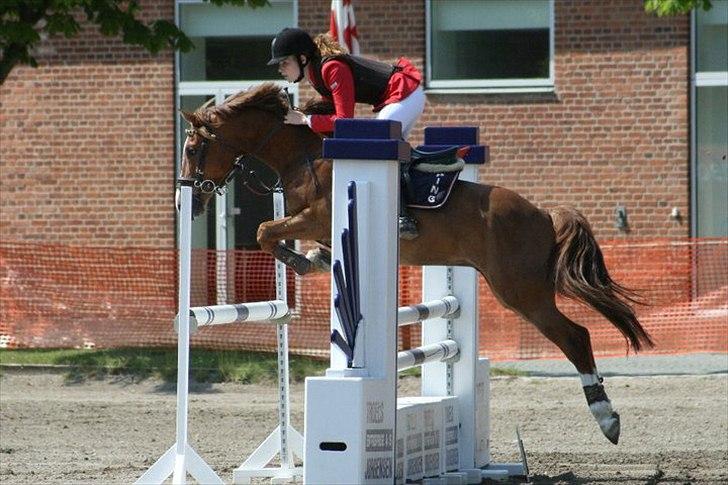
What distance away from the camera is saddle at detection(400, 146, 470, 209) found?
25.6ft

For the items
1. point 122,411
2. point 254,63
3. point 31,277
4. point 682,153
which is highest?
point 254,63

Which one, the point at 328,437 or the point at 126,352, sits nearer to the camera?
the point at 328,437

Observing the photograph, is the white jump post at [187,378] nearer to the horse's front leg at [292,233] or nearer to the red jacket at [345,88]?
the horse's front leg at [292,233]

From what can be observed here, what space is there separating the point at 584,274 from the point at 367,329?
6.01ft

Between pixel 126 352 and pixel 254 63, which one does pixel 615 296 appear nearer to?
pixel 126 352

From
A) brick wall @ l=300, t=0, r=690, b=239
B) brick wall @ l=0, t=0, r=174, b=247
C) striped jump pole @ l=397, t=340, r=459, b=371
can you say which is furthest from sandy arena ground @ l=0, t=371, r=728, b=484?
brick wall @ l=0, t=0, r=174, b=247

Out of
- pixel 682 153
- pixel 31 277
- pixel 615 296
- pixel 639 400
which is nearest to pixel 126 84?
pixel 31 277

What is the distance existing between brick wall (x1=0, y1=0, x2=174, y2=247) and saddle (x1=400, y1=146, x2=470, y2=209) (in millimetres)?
10486

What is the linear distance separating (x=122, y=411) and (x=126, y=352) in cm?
302

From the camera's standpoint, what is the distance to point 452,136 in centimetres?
860

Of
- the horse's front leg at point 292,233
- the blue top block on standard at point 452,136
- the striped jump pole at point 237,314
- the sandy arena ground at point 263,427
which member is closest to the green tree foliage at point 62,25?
the sandy arena ground at point 263,427

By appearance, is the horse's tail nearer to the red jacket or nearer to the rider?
the rider

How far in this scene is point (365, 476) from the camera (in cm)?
669

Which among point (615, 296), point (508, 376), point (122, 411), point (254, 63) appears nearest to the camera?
point (615, 296)
